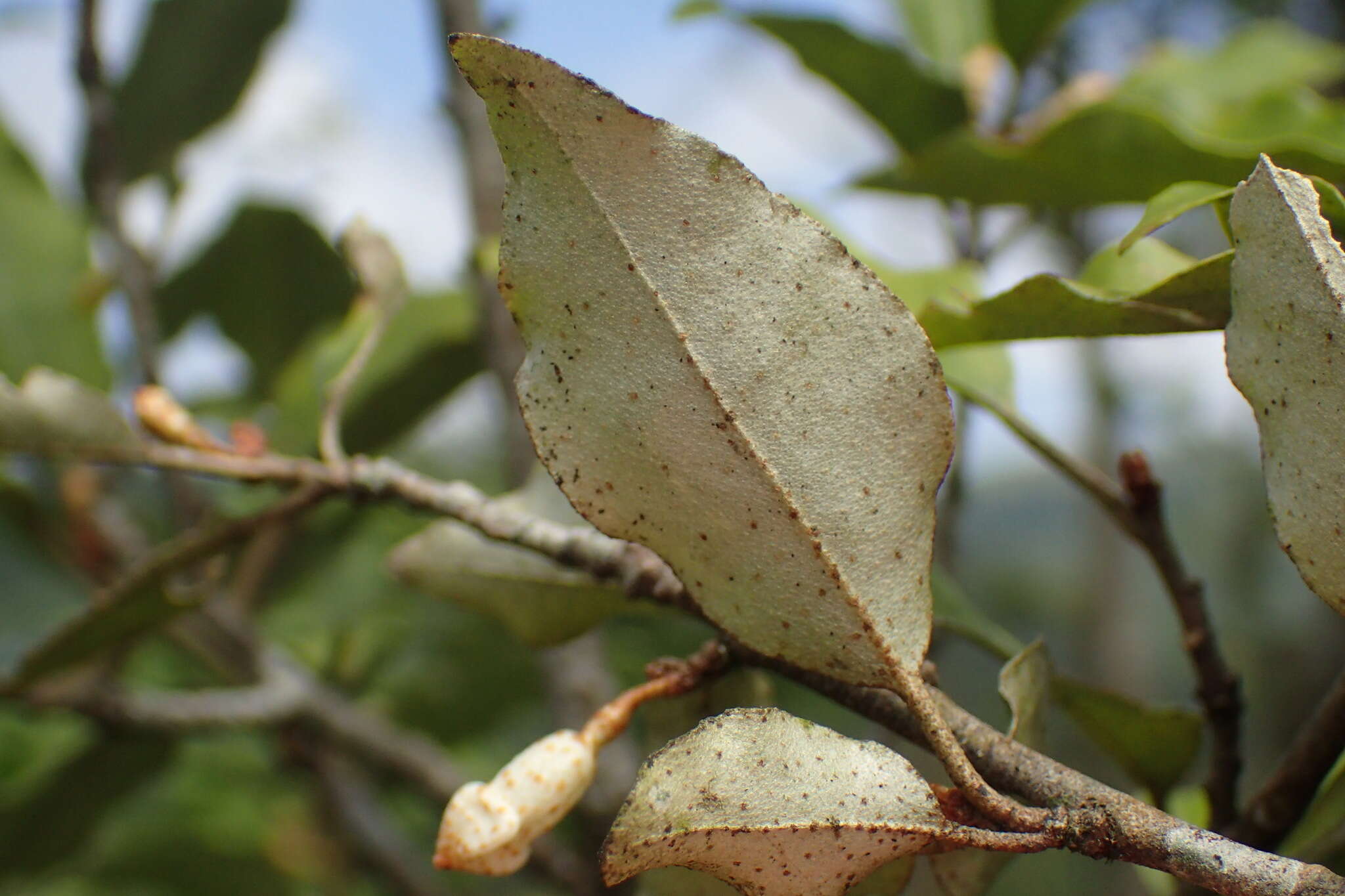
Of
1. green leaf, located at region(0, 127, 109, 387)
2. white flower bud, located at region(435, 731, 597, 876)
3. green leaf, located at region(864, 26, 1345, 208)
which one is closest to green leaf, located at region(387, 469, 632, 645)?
white flower bud, located at region(435, 731, 597, 876)

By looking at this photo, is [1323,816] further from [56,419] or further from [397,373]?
[397,373]

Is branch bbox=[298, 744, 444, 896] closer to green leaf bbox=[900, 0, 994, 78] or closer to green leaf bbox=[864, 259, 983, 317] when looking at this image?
green leaf bbox=[864, 259, 983, 317]

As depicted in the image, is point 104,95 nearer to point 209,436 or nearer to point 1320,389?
point 209,436

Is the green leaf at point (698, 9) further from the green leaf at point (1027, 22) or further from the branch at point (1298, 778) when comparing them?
the branch at point (1298, 778)

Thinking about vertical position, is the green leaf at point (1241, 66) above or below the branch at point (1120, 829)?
above

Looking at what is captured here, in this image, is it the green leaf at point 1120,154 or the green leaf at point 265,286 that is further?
the green leaf at point 265,286

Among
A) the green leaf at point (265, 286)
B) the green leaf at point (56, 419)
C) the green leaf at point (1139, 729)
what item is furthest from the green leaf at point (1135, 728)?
the green leaf at point (265, 286)
